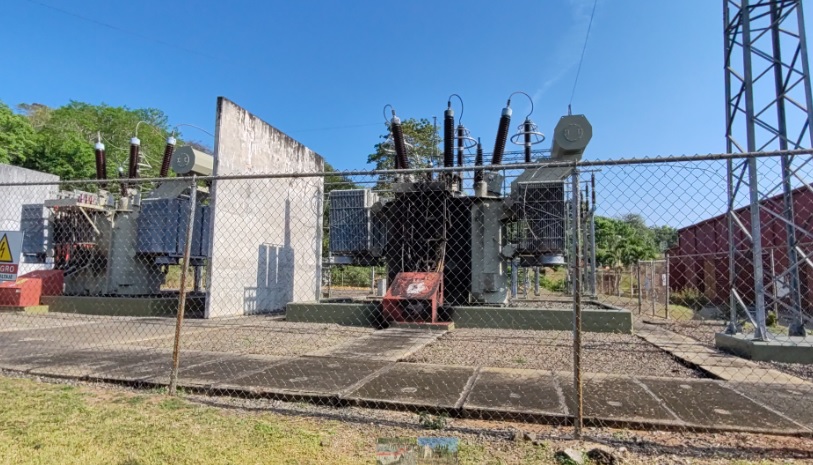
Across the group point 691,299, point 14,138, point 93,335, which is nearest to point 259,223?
point 93,335

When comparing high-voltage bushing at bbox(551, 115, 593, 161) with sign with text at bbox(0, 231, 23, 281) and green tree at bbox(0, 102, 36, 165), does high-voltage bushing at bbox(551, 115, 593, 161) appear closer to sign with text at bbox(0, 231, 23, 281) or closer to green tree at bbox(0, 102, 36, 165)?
sign with text at bbox(0, 231, 23, 281)

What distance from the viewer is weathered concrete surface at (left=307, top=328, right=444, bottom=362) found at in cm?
646

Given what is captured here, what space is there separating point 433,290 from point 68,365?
6.62 meters

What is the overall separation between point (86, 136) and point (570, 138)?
39.9m

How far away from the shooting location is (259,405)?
404cm

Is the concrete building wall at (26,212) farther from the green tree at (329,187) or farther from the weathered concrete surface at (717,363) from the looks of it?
the weathered concrete surface at (717,363)

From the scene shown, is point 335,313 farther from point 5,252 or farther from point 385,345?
point 5,252

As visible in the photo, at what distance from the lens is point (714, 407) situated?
3.97m

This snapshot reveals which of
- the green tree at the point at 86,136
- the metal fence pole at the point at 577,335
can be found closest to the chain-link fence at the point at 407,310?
the metal fence pole at the point at 577,335

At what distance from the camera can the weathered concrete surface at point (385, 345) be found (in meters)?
6.46

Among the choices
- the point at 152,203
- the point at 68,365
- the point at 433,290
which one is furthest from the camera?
the point at 152,203

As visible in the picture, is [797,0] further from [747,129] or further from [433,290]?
[433,290]

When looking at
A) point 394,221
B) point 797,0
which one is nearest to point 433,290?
point 394,221

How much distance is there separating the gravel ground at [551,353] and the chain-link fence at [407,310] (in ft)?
0.19
